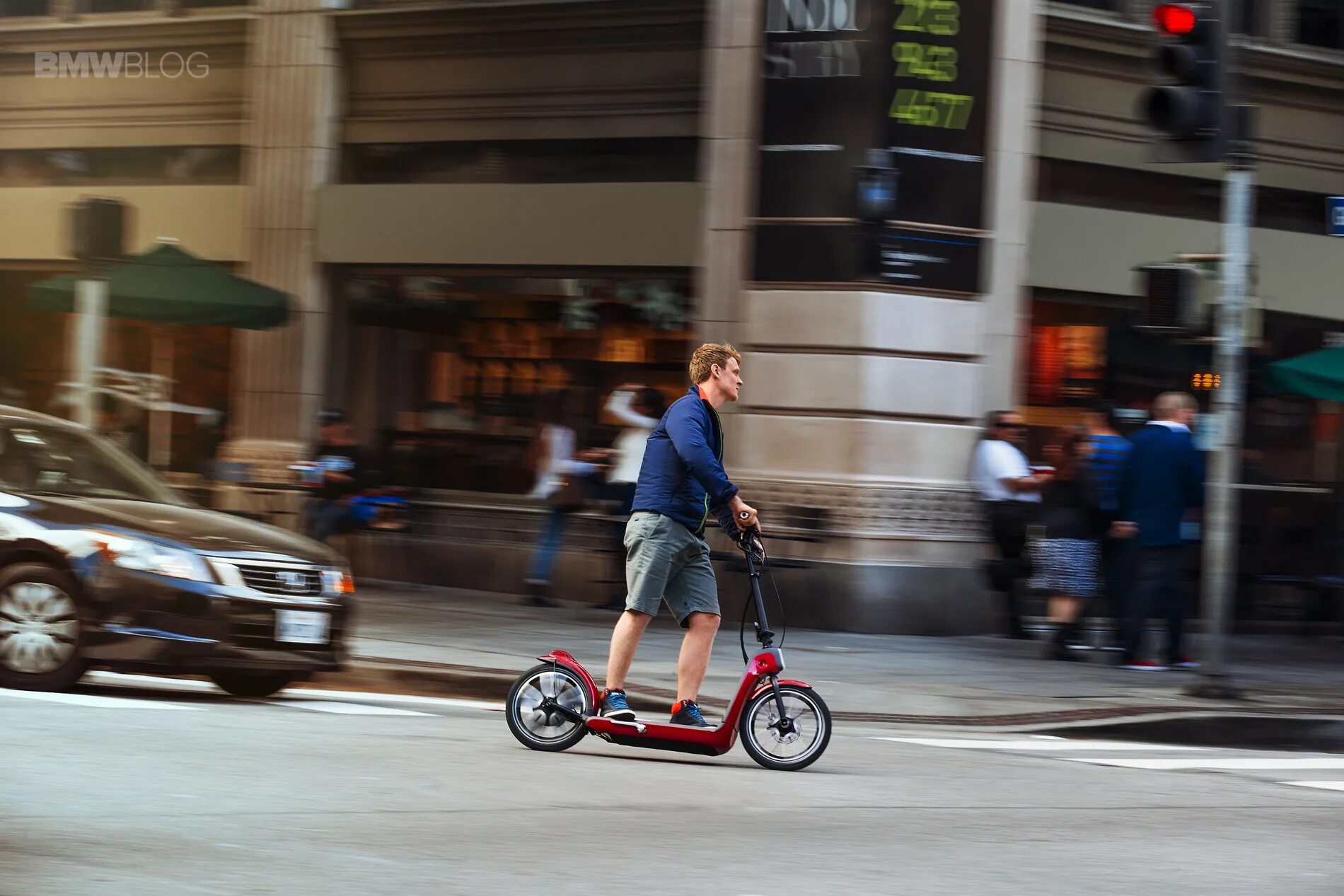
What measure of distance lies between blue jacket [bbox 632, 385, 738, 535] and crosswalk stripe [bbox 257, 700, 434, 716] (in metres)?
1.96

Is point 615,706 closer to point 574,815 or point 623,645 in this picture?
point 623,645

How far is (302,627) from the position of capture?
9352 millimetres

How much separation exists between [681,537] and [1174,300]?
4773 mm

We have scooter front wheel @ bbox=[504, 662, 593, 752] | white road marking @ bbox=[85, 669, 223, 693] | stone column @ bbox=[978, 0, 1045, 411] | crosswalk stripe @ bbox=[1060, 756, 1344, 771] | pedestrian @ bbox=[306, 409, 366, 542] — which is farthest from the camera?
pedestrian @ bbox=[306, 409, 366, 542]

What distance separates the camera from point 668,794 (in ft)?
24.0

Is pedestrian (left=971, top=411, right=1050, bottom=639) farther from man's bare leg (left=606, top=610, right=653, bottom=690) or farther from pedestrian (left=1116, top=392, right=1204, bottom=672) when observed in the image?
man's bare leg (left=606, top=610, right=653, bottom=690)

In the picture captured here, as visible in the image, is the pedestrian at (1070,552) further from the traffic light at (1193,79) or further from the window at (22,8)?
the window at (22,8)

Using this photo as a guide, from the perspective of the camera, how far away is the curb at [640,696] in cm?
1057

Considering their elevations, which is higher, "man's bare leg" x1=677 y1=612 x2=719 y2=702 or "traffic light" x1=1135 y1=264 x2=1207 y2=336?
"traffic light" x1=1135 y1=264 x2=1207 y2=336

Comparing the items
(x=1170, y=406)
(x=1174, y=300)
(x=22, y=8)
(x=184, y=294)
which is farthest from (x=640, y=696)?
(x=22, y=8)

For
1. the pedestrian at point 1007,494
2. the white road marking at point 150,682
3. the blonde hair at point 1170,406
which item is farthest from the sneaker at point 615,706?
the pedestrian at point 1007,494

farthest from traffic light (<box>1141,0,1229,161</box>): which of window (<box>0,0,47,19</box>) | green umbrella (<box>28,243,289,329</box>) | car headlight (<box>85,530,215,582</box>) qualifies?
window (<box>0,0,47,19</box>)

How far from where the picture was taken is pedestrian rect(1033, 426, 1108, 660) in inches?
534

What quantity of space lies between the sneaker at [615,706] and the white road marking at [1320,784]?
10.1 ft
